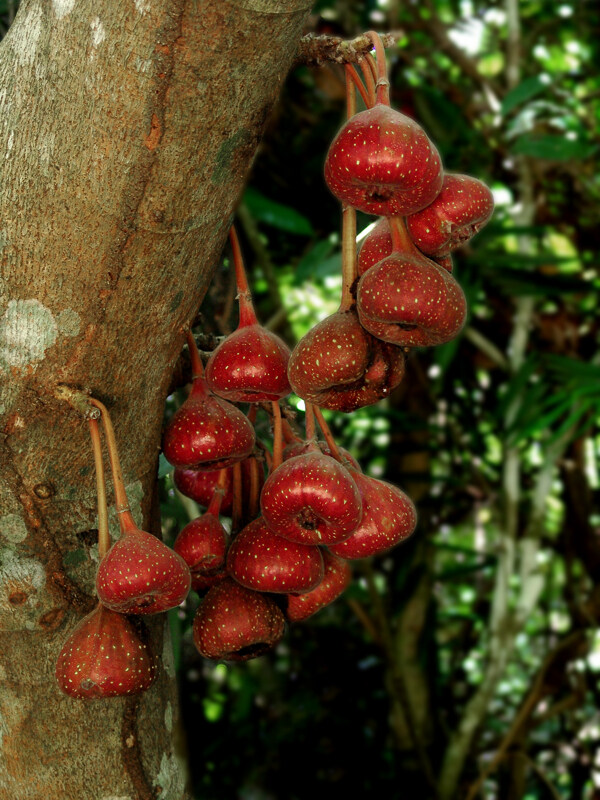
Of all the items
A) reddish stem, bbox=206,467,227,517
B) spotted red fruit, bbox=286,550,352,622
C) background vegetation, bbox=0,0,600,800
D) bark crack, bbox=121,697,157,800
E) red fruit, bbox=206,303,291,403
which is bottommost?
background vegetation, bbox=0,0,600,800

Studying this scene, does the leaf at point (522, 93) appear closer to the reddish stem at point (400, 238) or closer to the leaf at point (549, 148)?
the leaf at point (549, 148)

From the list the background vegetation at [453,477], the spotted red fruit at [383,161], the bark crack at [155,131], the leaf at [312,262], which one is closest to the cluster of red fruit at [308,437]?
the spotted red fruit at [383,161]

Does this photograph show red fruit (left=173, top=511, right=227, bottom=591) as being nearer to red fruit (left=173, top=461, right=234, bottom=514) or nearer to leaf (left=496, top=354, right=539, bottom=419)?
red fruit (left=173, top=461, right=234, bottom=514)

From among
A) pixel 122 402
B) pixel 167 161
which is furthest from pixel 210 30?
pixel 122 402

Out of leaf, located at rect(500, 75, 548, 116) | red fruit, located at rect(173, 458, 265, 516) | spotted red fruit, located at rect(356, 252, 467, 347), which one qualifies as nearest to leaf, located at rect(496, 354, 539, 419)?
leaf, located at rect(500, 75, 548, 116)

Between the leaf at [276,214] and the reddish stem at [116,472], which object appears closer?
the reddish stem at [116,472]

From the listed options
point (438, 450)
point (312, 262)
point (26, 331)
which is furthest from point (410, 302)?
point (438, 450)
